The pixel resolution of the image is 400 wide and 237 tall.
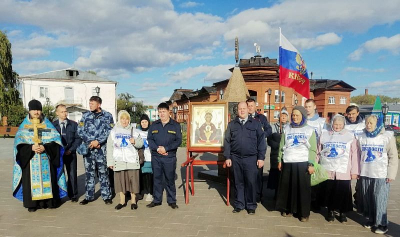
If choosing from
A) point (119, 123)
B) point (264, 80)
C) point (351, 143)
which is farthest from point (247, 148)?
point (264, 80)

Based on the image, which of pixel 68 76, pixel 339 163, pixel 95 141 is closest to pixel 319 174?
pixel 339 163

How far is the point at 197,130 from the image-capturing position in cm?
555

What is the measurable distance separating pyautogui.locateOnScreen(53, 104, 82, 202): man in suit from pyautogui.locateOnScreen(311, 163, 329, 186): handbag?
15.0 feet

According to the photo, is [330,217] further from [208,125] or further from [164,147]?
[164,147]

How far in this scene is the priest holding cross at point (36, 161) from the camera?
4.73 metres

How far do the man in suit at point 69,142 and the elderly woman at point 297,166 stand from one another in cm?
413

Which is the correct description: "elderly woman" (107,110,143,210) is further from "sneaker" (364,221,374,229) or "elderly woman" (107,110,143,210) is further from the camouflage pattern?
"sneaker" (364,221,374,229)

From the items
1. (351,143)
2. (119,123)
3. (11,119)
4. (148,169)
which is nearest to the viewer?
(351,143)

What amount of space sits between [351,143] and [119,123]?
13.4 ft

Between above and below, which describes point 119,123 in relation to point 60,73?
below

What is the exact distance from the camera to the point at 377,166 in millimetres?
3854

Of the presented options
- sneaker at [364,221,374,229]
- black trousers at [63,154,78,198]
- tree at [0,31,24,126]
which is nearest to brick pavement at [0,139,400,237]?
sneaker at [364,221,374,229]

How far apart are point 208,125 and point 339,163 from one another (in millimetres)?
2539

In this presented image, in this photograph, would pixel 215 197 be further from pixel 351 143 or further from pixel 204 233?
pixel 351 143
